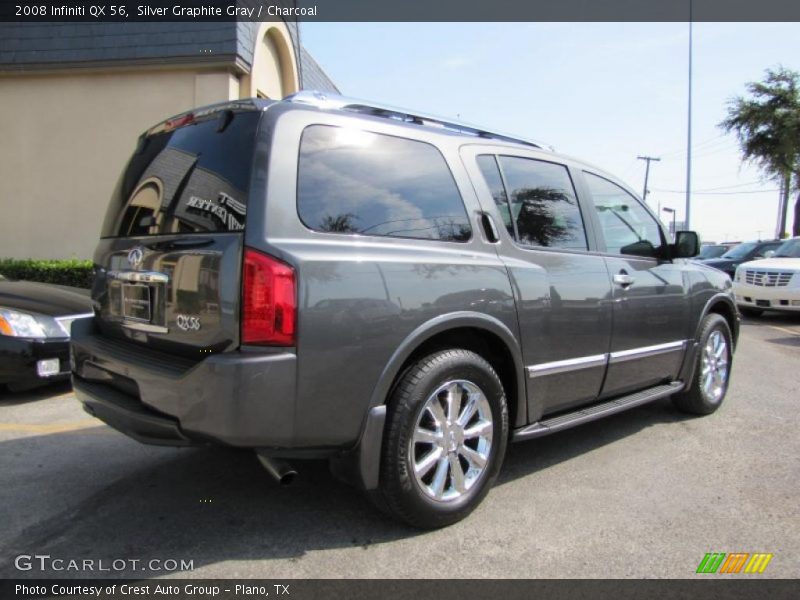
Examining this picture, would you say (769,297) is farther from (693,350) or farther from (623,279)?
(623,279)

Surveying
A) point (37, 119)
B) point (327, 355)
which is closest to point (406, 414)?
point (327, 355)

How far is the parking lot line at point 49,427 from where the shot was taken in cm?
435

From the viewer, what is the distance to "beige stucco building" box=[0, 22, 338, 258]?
10383 millimetres

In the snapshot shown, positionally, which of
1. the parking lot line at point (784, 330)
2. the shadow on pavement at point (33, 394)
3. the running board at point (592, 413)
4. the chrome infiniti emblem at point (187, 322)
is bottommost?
the shadow on pavement at point (33, 394)

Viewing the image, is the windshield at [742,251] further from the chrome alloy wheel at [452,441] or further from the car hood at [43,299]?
the car hood at [43,299]

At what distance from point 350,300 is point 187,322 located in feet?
2.32

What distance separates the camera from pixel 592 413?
3664 millimetres

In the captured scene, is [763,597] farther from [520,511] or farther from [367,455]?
[367,455]

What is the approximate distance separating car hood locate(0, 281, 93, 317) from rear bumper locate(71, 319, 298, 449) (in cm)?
288

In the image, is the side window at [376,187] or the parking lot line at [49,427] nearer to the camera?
the side window at [376,187]

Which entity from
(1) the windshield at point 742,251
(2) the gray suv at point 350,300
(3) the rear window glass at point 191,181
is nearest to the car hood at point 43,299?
(2) the gray suv at point 350,300

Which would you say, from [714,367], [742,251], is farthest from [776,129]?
[714,367]

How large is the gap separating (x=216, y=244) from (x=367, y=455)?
109cm

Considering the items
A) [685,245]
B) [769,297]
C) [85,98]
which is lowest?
[769,297]
